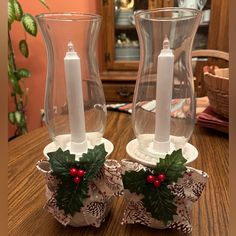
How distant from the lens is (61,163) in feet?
1.47

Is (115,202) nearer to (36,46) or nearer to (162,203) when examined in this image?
(162,203)

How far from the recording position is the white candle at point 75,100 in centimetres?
46

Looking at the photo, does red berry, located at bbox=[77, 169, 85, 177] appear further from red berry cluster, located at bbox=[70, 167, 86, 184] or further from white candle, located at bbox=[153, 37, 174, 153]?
white candle, located at bbox=[153, 37, 174, 153]

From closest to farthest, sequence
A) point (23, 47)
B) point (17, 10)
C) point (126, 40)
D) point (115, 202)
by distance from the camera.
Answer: point (115, 202) < point (17, 10) < point (23, 47) < point (126, 40)

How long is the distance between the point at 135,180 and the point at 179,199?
3.0 inches

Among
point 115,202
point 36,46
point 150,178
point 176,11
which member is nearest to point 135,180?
point 150,178

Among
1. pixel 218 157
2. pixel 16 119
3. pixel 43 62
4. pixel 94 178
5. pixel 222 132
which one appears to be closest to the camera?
pixel 94 178

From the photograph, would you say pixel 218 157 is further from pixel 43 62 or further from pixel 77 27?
pixel 43 62

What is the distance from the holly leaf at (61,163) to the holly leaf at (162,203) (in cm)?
13

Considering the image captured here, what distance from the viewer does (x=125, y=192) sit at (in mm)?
476

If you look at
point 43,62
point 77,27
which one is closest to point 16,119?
point 43,62

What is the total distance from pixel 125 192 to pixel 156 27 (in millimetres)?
288

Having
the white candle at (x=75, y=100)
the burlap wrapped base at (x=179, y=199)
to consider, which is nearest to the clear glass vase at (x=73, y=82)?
the white candle at (x=75, y=100)

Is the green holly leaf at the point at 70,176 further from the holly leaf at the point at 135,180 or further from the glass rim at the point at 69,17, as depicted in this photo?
the glass rim at the point at 69,17
